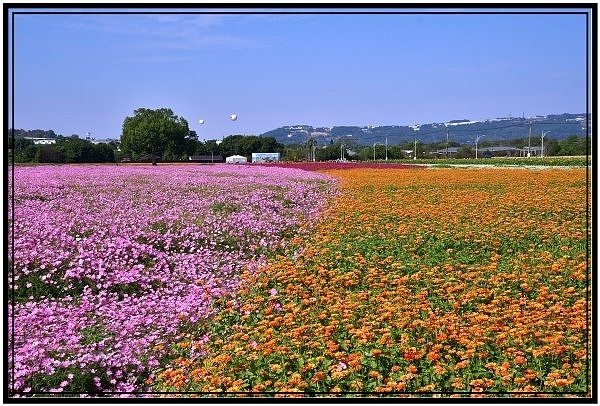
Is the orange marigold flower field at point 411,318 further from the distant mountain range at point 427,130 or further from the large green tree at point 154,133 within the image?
the large green tree at point 154,133

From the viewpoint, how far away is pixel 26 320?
3791mm

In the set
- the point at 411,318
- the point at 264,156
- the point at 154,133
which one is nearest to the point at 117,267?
the point at 154,133

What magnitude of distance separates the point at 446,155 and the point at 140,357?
639 inches

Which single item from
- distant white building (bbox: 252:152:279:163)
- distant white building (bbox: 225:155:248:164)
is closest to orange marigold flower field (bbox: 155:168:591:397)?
distant white building (bbox: 252:152:279:163)

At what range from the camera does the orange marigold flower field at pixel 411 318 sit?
2832mm

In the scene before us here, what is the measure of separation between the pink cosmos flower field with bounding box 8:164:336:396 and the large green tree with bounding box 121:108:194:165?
26.5 inches

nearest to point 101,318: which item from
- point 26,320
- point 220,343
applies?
point 26,320

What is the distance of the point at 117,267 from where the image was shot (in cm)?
488

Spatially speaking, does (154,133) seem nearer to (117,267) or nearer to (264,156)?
(117,267)

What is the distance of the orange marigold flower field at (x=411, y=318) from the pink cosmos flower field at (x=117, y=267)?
27cm

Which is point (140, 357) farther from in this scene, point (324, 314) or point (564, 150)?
point (564, 150)

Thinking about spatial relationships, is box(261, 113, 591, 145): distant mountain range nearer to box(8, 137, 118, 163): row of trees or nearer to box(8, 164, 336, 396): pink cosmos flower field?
box(8, 164, 336, 396): pink cosmos flower field

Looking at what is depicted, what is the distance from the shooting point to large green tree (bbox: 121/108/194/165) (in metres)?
5.71

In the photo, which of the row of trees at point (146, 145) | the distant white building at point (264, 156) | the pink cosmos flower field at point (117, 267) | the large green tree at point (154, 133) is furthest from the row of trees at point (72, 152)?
the distant white building at point (264, 156)
